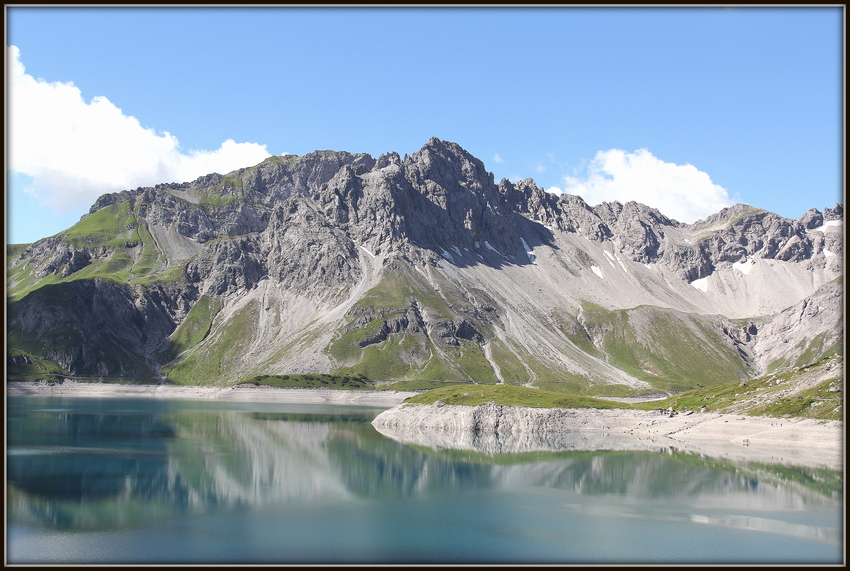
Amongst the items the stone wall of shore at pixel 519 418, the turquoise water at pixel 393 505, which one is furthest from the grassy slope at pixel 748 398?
the turquoise water at pixel 393 505

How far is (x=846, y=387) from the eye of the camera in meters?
33.8

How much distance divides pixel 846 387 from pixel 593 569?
17.6m

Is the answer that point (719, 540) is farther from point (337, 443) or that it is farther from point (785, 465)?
point (337, 443)

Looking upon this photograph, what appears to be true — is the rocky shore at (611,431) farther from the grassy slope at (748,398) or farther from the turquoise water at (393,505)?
the turquoise water at (393,505)

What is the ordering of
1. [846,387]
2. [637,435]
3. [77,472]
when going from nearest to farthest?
1. [846,387]
2. [77,472]
3. [637,435]

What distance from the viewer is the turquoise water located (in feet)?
154

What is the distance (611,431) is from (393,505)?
80.8 m

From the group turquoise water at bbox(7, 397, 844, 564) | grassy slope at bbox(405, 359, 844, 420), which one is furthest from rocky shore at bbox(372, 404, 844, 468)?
turquoise water at bbox(7, 397, 844, 564)

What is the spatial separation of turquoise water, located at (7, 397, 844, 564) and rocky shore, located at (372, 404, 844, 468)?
37.3 feet

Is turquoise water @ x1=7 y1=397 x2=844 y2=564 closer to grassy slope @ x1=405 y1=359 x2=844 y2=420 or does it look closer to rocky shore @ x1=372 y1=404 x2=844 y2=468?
rocky shore @ x1=372 y1=404 x2=844 y2=468

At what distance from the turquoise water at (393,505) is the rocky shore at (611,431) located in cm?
1137

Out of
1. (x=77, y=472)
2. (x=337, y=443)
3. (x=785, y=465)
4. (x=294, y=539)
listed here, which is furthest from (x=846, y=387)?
(x=337, y=443)

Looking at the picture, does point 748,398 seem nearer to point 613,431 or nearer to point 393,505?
point 613,431

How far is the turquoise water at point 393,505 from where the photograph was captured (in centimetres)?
4691
